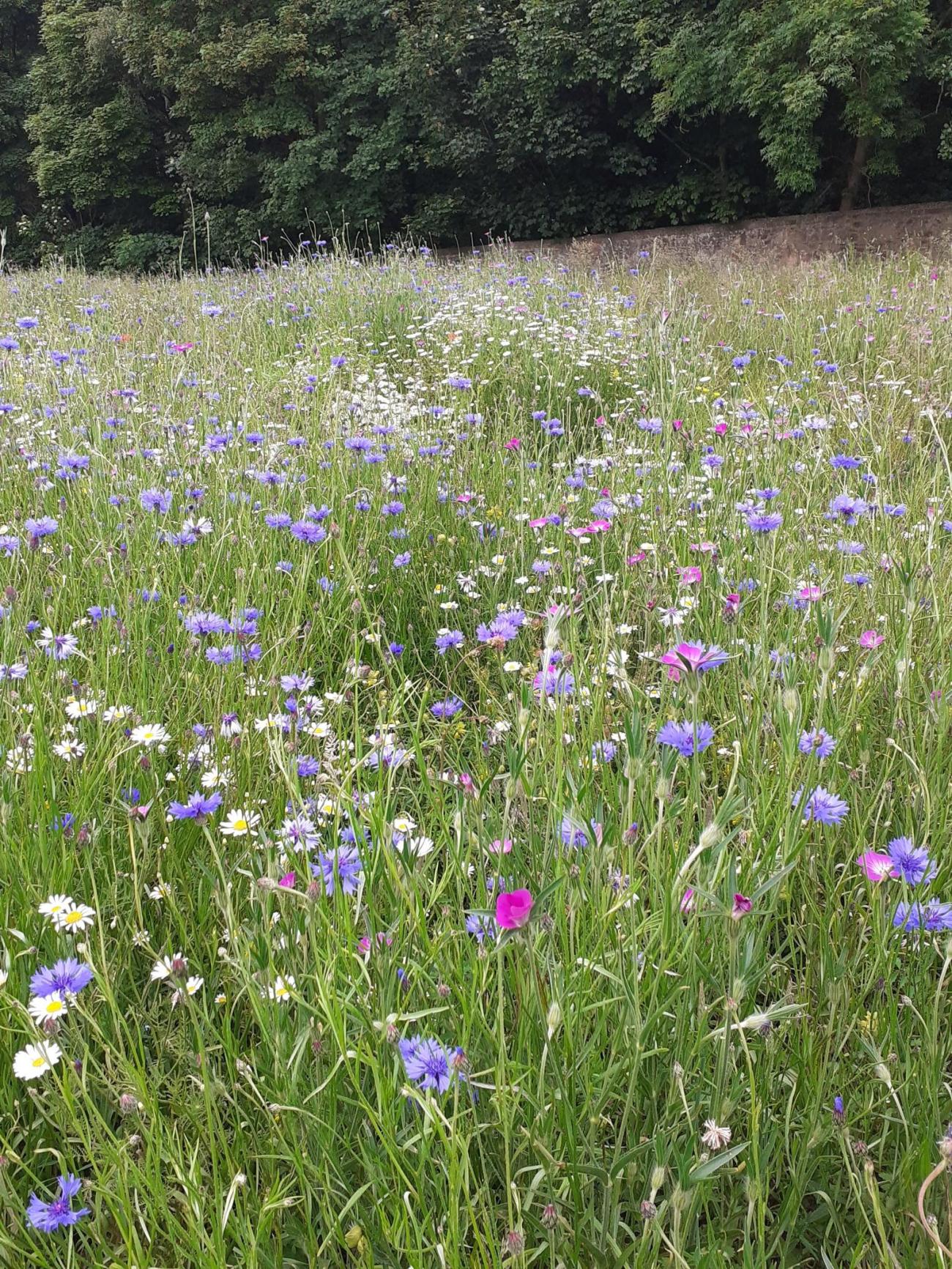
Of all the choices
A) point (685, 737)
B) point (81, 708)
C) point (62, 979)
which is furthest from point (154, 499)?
point (685, 737)

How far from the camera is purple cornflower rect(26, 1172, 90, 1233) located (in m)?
0.73

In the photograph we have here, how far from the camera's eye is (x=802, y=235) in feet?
42.5

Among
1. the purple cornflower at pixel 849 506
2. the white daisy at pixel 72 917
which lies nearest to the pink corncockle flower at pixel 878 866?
the white daisy at pixel 72 917

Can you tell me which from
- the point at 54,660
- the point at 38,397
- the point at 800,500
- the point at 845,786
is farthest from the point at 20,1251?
the point at 38,397

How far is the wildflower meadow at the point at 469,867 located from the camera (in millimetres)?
766

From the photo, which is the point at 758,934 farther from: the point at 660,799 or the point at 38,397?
the point at 38,397

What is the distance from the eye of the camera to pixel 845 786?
1.27 metres

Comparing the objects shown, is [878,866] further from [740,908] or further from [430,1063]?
[430,1063]

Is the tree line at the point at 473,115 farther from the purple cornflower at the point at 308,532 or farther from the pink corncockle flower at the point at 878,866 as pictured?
the pink corncockle flower at the point at 878,866

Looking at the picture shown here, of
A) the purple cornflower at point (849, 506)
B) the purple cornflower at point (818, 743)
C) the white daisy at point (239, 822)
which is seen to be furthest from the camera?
the purple cornflower at point (849, 506)

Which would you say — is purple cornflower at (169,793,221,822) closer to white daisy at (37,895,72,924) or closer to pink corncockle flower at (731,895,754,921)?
white daisy at (37,895,72,924)

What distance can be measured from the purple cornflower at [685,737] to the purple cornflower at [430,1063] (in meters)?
0.33

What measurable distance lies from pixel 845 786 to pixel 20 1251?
108 centimetres

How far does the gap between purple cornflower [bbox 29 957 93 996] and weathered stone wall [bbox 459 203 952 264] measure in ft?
33.3
